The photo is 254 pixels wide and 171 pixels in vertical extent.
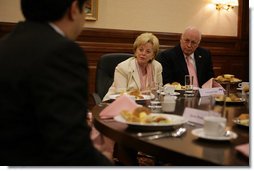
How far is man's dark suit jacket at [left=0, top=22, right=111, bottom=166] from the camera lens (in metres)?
1.07

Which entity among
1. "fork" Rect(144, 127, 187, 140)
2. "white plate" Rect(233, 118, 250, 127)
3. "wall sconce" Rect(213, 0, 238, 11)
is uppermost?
"wall sconce" Rect(213, 0, 238, 11)

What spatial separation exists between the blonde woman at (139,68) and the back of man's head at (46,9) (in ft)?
6.69

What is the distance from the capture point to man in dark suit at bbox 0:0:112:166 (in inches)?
42.0

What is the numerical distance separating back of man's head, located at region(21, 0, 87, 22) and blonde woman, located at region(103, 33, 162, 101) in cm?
204

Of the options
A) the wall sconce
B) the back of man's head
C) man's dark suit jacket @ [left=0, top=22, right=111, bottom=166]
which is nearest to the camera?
man's dark suit jacket @ [left=0, top=22, right=111, bottom=166]

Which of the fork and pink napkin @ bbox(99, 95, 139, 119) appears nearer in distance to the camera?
the fork

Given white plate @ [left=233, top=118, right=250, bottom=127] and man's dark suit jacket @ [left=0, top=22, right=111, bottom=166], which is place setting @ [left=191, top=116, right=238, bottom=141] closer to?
white plate @ [left=233, top=118, right=250, bottom=127]

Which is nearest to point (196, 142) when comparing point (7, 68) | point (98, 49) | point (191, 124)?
point (191, 124)

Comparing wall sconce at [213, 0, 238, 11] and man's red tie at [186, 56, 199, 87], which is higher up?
wall sconce at [213, 0, 238, 11]

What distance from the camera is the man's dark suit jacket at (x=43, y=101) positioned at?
1065mm

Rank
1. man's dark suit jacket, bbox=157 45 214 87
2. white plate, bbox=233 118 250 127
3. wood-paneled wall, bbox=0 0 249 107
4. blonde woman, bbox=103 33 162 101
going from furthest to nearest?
wood-paneled wall, bbox=0 0 249 107, man's dark suit jacket, bbox=157 45 214 87, blonde woman, bbox=103 33 162 101, white plate, bbox=233 118 250 127

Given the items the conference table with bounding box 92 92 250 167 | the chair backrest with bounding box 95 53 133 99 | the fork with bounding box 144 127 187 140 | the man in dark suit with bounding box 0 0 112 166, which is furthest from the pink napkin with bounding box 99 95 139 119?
the chair backrest with bounding box 95 53 133 99

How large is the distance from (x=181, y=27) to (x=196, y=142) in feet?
15.7

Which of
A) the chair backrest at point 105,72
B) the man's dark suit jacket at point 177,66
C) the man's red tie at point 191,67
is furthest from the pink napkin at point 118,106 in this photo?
the man's red tie at point 191,67
